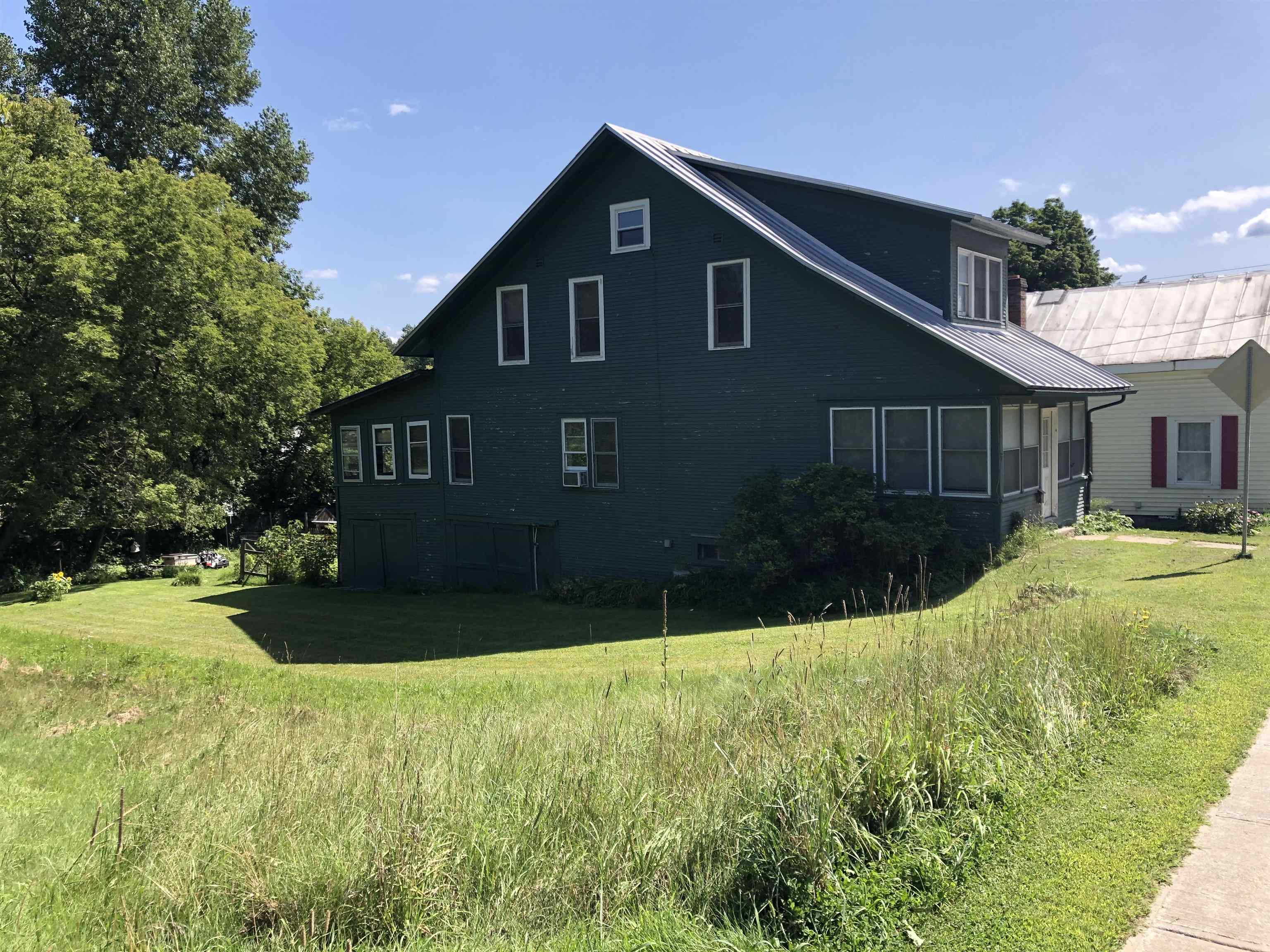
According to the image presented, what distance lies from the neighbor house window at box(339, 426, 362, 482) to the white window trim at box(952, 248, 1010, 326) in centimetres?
1687

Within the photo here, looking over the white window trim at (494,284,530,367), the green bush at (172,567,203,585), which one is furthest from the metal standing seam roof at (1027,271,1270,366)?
the green bush at (172,567,203,585)

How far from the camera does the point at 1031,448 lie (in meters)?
18.5

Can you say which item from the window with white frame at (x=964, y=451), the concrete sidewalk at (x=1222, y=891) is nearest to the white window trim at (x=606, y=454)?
the window with white frame at (x=964, y=451)

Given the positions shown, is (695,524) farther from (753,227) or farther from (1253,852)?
(1253,852)

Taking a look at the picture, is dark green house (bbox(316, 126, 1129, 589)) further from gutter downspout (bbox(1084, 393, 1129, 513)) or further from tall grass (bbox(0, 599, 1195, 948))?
tall grass (bbox(0, 599, 1195, 948))

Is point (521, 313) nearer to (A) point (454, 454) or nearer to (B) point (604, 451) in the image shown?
(B) point (604, 451)

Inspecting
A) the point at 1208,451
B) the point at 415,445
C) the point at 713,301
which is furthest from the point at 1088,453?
the point at 415,445

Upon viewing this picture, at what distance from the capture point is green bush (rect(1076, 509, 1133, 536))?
1983 centimetres

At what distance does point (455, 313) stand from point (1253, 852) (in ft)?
71.9

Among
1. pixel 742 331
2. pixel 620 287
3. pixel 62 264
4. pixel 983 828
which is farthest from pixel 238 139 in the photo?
pixel 983 828

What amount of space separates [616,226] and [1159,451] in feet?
47.3

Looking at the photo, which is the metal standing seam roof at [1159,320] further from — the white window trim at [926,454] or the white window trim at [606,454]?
the white window trim at [606,454]

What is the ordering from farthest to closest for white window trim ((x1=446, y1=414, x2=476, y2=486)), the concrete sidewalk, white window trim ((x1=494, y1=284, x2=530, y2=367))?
white window trim ((x1=446, y1=414, x2=476, y2=486))
white window trim ((x1=494, y1=284, x2=530, y2=367))
the concrete sidewalk

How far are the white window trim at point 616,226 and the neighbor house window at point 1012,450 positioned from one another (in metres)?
8.36
